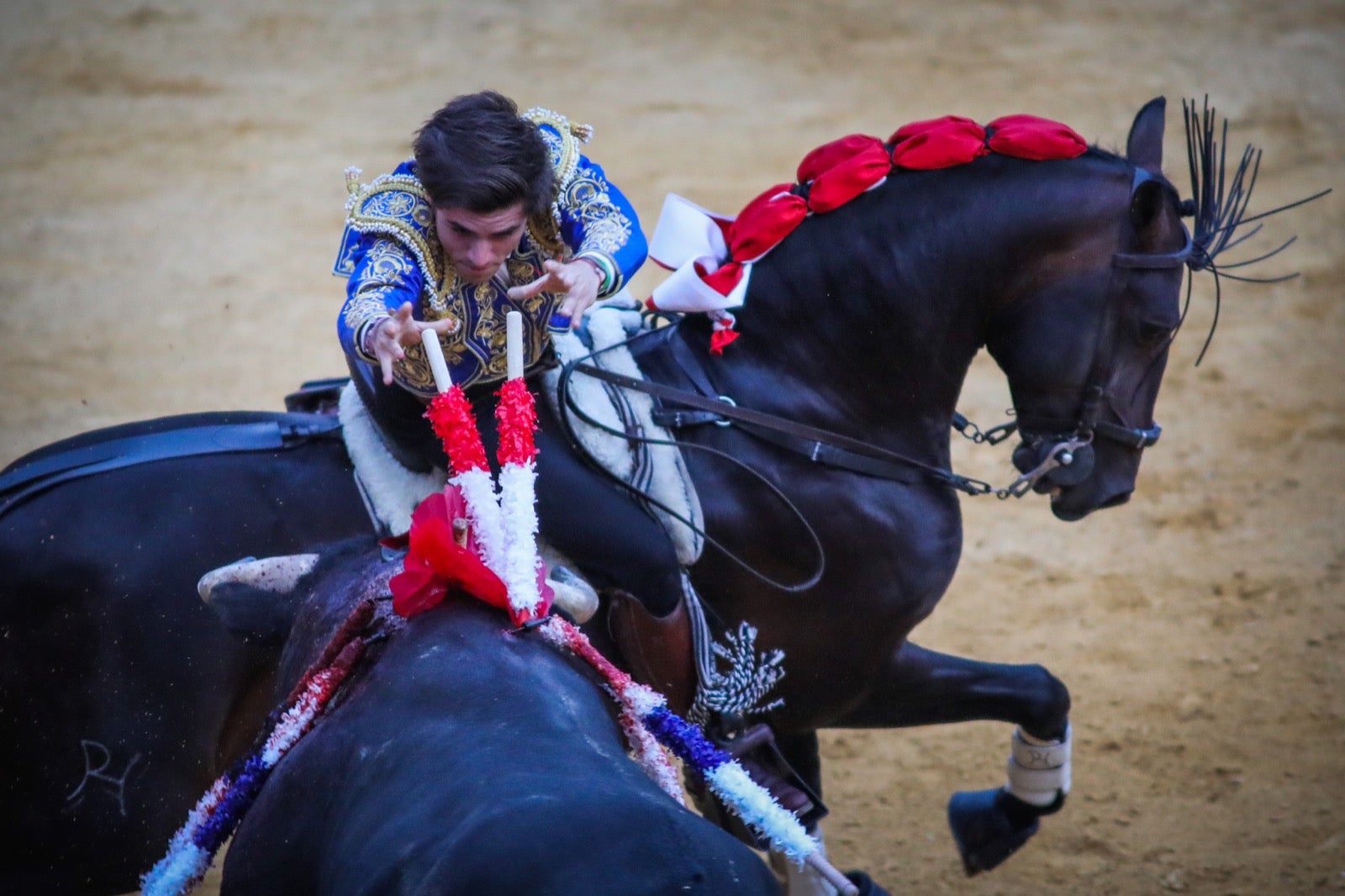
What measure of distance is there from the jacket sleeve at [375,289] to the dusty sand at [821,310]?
250 centimetres

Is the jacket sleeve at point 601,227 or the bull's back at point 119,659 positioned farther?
the bull's back at point 119,659

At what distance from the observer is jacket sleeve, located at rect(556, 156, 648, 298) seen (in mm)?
2707

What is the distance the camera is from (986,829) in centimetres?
395

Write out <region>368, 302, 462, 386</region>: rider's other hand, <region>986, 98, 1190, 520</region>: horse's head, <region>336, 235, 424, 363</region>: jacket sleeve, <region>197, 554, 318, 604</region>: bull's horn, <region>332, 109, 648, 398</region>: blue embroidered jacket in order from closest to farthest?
1. <region>368, 302, 462, 386</region>: rider's other hand
2. <region>336, 235, 424, 363</region>: jacket sleeve
3. <region>332, 109, 648, 398</region>: blue embroidered jacket
4. <region>197, 554, 318, 604</region>: bull's horn
5. <region>986, 98, 1190, 520</region>: horse's head

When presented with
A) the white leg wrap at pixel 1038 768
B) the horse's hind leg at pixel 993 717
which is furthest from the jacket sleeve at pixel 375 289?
the white leg wrap at pixel 1038 768

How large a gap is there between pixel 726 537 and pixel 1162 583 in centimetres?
302

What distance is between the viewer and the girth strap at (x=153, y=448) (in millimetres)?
3121

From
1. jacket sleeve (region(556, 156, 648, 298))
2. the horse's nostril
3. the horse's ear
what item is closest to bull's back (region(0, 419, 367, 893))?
jacket sleeve (region(556, 156, 648, 298))

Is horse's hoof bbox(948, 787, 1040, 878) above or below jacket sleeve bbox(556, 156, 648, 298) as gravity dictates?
below

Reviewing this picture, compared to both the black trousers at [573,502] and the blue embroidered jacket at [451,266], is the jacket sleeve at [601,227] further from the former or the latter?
the black trousers at [573,502]

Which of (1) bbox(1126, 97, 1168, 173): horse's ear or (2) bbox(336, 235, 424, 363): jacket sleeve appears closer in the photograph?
(2) bbox(336, 235, 424, 363): jacket sleeve

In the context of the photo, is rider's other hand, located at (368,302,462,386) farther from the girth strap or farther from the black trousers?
the girth strap

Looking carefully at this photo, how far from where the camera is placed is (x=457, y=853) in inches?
74.4

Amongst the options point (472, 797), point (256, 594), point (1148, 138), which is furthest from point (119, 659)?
point (1148, 138)
